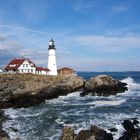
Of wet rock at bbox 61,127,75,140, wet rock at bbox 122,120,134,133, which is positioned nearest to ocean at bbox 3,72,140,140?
wet rock at bbox 122,120,134,133

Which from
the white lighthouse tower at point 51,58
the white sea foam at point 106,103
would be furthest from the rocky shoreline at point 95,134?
the white lighthouse tower at point 51,58

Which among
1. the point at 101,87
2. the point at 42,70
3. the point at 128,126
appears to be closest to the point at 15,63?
the point at 42,70

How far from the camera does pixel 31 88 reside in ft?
143

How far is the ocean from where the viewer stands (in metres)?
25.0

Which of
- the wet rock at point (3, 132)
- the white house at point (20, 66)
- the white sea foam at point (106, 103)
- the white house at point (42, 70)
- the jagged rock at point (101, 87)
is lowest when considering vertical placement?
the wet rock at point (3, 132)

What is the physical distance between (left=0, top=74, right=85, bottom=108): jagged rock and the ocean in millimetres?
2365

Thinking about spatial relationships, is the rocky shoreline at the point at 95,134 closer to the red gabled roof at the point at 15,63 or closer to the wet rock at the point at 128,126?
the wet rock at the point at 128,126

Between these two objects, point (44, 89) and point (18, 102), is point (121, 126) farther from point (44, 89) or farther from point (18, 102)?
point (44, 89)

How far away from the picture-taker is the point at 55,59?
196 ft

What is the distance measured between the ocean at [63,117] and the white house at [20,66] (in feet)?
65.0

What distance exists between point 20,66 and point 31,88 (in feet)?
54.9

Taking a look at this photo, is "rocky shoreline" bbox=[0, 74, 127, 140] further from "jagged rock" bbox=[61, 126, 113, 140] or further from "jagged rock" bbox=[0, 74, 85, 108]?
"jagged rock" bbox=[61, 126, 113, 140]

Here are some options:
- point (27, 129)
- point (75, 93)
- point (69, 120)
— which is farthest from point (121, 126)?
point (75, 93)

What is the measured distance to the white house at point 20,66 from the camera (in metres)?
59.5
